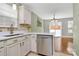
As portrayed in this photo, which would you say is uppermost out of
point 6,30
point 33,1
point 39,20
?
point 33,1

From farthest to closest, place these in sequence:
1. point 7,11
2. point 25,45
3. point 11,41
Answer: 1. point 25,45
2. point 7,11
3. point 11,41

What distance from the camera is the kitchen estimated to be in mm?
1763

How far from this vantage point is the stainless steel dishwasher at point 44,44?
1.84 m

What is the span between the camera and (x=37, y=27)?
71.5 inches

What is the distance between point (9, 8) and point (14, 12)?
0.09 metres

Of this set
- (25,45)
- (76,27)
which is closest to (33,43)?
(25,45)

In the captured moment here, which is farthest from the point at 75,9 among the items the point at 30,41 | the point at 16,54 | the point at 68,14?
the point at 16,54

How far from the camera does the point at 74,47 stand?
1.82m

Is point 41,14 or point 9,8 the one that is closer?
point 9,8

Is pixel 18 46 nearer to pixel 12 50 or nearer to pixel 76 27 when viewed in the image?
pixel 12 50

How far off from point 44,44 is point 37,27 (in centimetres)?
31

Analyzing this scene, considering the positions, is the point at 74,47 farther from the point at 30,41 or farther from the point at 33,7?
the point at 33,7

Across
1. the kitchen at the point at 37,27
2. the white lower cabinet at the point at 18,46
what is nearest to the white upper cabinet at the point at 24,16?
the kitchen at the point at 37,27

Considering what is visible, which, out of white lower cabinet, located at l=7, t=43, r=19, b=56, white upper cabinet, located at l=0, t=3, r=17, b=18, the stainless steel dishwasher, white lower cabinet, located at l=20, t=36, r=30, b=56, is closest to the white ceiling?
white upper cabinet, located at l=0, t=3, r=17, b=18
